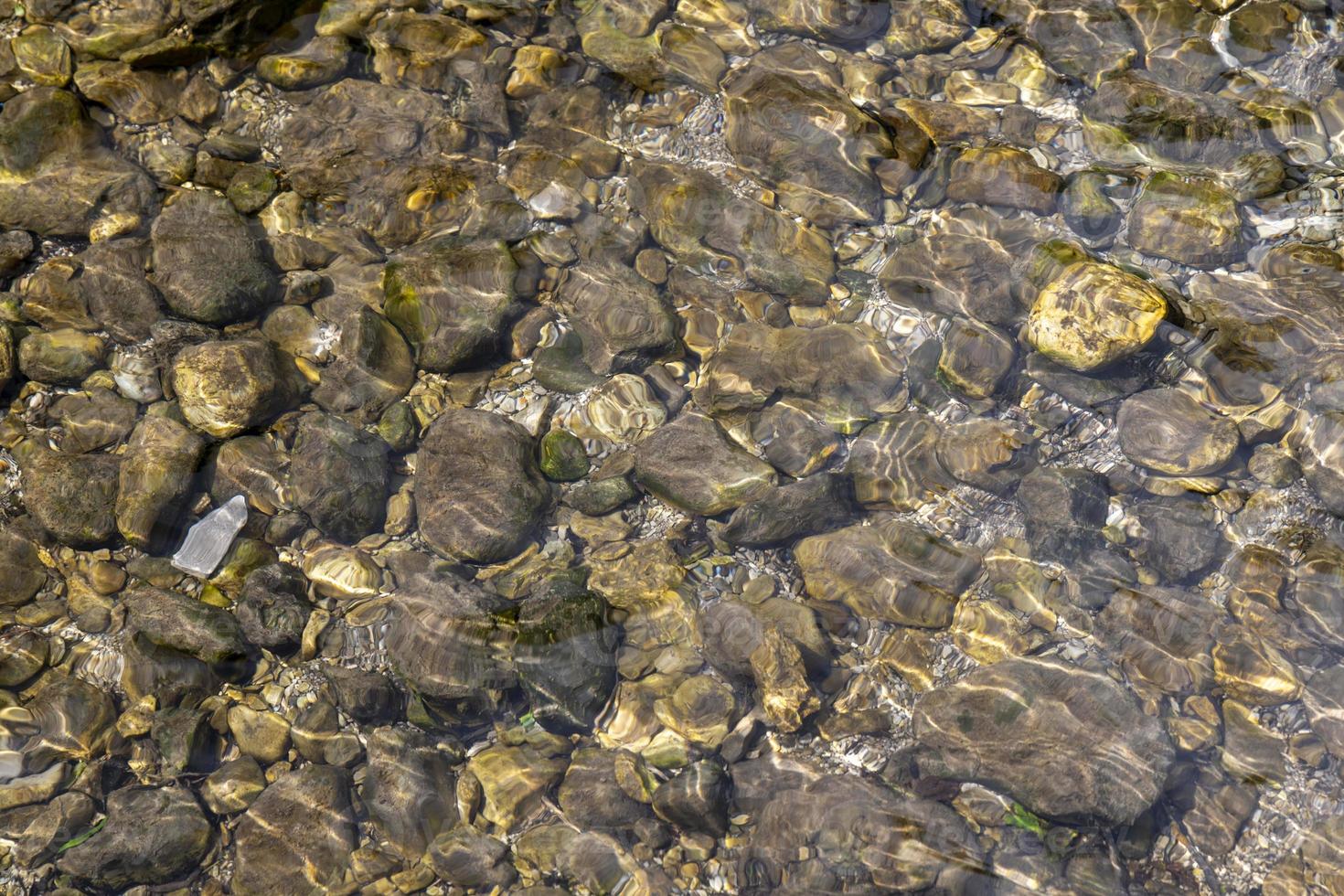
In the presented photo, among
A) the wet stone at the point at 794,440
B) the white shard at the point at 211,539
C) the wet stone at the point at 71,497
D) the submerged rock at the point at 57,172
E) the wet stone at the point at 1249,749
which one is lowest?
the wet stone at the point at 1249,749

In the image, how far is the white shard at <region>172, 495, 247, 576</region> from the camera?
5141 mm

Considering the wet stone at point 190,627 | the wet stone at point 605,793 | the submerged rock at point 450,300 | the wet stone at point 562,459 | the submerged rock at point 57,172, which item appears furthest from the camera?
the submerged rock at point 57,172

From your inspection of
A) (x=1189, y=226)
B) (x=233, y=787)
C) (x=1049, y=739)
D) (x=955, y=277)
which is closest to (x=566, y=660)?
(x=233, y=787)

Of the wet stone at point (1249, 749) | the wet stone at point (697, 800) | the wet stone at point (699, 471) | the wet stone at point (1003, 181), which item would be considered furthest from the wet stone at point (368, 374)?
the wet stone at point (1249, 749)

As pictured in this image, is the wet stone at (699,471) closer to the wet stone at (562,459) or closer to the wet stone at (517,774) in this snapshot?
the wet stone at (562,459)

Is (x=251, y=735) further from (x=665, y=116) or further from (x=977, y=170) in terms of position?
(x=977, y=170)

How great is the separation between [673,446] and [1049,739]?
255cm

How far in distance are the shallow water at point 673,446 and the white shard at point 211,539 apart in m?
0.03

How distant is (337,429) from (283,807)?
2100mm

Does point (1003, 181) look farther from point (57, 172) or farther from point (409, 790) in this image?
point (57, 172)

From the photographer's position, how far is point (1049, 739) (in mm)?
4523

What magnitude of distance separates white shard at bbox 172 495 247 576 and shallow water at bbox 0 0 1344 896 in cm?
3

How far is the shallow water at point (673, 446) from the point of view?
455cm

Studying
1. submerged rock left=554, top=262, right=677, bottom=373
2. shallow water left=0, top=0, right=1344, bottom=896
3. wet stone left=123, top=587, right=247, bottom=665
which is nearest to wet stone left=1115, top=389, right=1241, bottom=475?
shallow water left=0, top=0, right=1344, bottom=896
